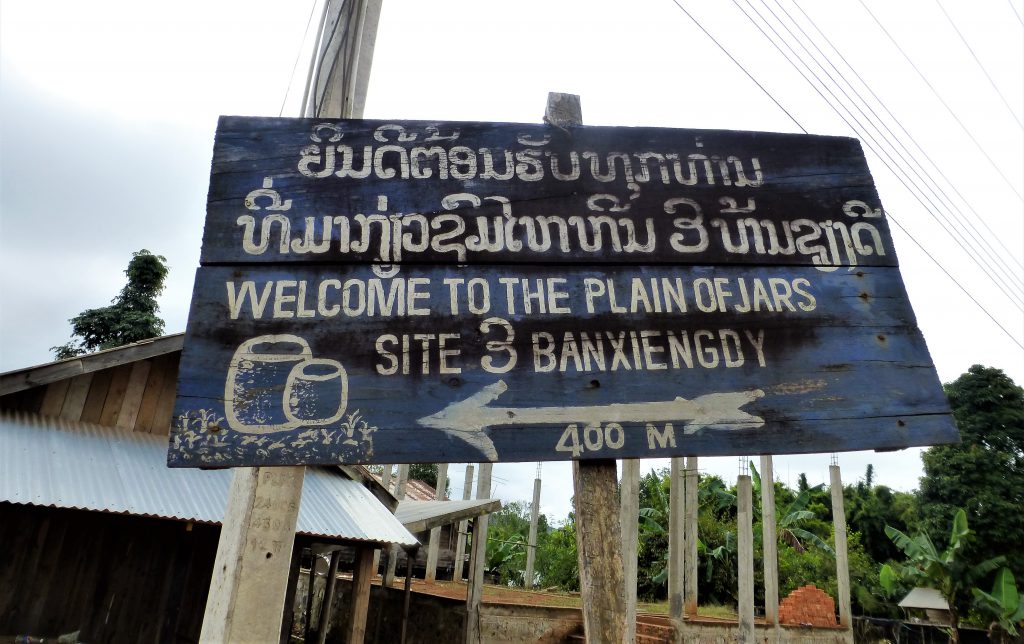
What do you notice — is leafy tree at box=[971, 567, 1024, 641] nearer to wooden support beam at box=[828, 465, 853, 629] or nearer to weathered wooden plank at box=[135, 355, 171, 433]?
wooden support beam at box=[828, 465, 853, 629]

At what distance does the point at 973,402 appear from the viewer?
22828mm

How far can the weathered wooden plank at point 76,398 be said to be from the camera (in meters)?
6.69

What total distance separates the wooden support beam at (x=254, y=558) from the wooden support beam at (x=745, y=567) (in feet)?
39.0

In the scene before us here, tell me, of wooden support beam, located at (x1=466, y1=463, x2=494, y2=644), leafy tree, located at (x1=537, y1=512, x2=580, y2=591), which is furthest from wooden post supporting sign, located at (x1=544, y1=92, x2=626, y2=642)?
leafy tree, located at (x1=537, y1=512, x2=580, y2=591)

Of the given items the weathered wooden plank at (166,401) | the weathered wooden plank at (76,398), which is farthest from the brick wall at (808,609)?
the weathered wooden plank at (76,398)

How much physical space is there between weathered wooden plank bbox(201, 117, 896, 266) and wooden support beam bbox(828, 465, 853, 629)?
54.5ft

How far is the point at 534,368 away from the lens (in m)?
2.01

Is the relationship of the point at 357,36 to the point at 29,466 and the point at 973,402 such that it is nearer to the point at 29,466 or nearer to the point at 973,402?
the point at 29,466

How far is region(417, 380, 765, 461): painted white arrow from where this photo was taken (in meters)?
1.93

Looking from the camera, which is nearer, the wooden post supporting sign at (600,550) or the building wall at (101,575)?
the wooden post supporting sign at (600,550)

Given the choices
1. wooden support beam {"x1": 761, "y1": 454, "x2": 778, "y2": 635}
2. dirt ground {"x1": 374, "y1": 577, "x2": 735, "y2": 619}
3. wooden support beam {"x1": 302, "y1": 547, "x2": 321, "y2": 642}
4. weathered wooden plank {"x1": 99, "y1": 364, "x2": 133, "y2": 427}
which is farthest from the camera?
wooden support beam {"x1": 761, "y1": 454, "x2": 778, "y2": 635}

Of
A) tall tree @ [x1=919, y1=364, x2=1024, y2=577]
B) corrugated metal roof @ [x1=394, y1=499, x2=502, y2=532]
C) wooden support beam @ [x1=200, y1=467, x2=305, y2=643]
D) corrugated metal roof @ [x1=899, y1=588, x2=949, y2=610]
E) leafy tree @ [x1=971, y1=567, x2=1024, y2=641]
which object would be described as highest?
tall tree @ [x1=919, y1=364, x2=1024, y2=577]

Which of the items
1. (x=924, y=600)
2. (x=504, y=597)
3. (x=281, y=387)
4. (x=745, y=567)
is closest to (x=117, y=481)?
(x=281, y=387)

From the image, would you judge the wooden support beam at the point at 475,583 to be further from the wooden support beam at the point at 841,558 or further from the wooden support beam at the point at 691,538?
the wooden support beam at the point at 841,558
